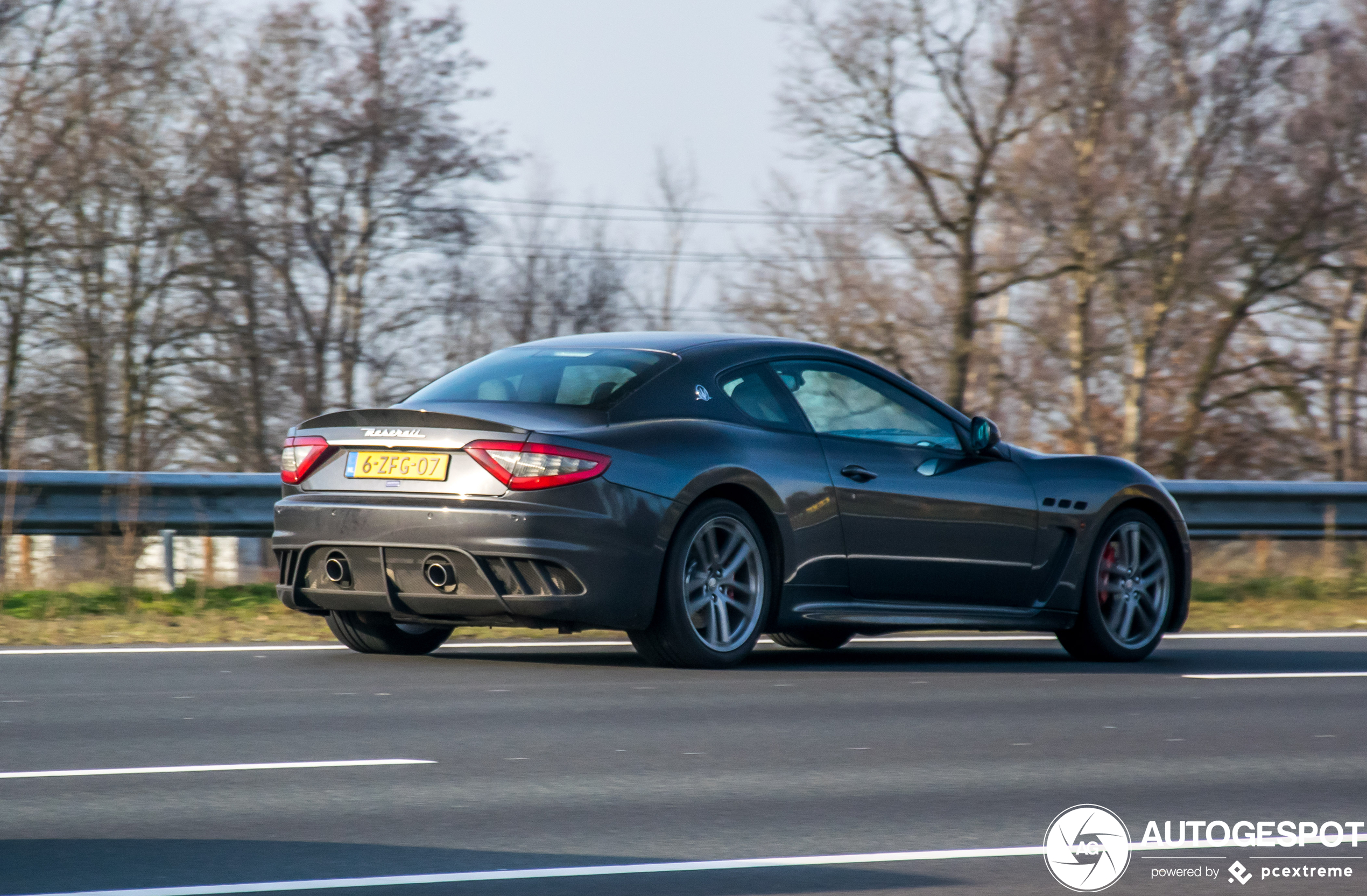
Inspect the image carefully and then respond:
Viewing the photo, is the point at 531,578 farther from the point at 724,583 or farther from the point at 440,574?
the point at 724,583

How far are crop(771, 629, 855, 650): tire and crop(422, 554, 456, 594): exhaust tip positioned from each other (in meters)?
1.98

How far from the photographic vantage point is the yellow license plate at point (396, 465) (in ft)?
24.4

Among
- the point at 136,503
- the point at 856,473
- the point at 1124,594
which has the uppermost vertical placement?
the point at 856,473

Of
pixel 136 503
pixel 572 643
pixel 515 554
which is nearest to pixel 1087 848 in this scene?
pixel 515 554

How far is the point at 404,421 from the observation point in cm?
763

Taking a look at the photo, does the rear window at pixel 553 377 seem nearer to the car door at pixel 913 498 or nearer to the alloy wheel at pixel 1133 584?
the car door at pixel 913 498

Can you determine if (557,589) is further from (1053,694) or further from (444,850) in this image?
(444,850)

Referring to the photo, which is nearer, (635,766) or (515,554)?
(635,766)

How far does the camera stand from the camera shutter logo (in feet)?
13.9

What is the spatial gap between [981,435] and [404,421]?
9.23 feet

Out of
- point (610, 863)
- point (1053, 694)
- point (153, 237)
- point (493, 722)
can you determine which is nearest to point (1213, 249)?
point (153, 237)

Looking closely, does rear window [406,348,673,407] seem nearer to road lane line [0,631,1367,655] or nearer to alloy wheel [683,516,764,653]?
alloy wheel [683,516,764,653]

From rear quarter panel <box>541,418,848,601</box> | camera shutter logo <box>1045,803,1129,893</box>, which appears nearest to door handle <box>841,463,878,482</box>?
rear quarter panel <box>541,418,848,601</box>

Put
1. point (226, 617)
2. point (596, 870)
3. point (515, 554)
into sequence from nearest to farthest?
1. point (596, 870)
2. point (515, 554)
3. point (226, 617)
